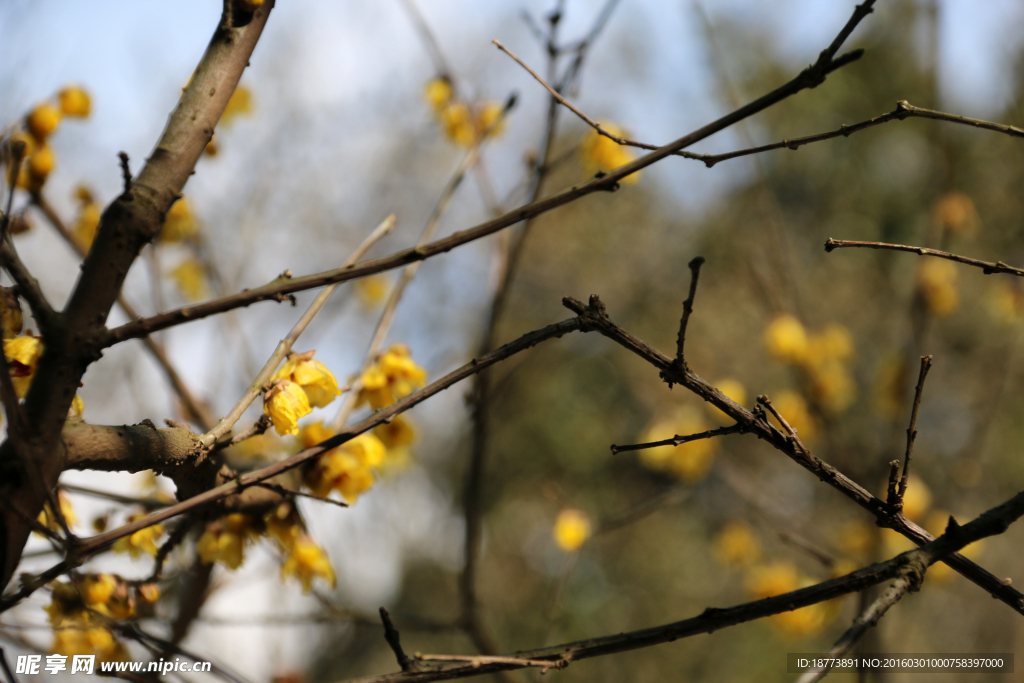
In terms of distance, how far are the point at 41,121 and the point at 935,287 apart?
2.13 meters

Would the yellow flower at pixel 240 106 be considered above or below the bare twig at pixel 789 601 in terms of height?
above

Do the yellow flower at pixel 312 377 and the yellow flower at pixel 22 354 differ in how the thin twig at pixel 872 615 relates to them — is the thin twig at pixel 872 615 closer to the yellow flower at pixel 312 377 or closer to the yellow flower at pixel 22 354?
the yellow flower at pixel 312 377

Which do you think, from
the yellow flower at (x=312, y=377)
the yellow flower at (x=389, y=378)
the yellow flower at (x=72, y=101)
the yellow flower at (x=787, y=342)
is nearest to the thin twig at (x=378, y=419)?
the yellow flower at (x=312, y=377)

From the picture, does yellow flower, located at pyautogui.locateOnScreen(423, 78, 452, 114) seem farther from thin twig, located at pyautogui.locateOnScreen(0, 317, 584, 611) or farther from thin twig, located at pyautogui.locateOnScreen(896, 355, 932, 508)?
thin twig, located at pyautogui.locateOnScreen(896, 355, 932, 508)

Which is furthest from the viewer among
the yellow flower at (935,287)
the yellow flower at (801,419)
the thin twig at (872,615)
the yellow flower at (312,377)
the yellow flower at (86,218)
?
the yellow flower at (801,419)

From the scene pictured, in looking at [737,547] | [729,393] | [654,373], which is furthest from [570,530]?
[654,373]

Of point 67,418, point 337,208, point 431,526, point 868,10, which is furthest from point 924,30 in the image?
point 431,526

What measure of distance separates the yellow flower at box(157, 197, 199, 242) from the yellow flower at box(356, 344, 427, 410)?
0.74 m

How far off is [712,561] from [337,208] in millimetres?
4115

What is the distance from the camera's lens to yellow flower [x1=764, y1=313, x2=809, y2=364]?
6.54ft

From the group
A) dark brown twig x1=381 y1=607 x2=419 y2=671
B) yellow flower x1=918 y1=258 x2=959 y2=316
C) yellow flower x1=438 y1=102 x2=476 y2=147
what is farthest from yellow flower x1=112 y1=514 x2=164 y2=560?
yellow flower x1=918 y1=258 x2=959 y2=316

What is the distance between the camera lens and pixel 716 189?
5.90 meters

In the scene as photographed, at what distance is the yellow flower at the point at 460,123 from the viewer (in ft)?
5.39

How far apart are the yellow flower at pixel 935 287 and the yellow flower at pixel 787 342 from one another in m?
0.38
